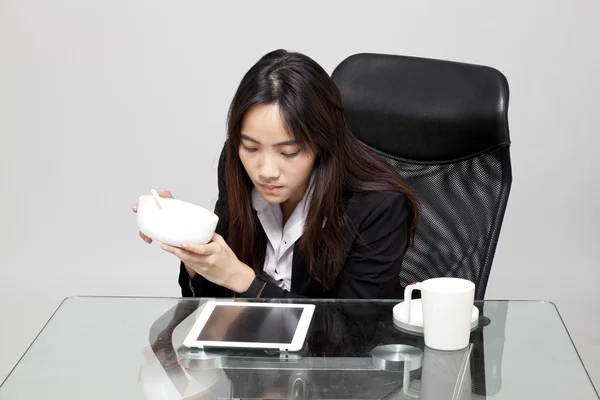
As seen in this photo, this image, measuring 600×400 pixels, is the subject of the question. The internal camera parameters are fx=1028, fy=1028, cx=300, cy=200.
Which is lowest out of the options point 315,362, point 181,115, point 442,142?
point 181,115

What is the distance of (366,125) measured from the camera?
2328 mm

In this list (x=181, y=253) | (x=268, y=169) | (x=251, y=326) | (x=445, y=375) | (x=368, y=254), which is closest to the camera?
(x=445, y=375)

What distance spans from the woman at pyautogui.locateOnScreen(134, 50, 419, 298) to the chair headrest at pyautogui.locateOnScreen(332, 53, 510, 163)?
0.15 metres

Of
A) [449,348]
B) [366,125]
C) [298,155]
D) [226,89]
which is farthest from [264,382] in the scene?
[226,89]

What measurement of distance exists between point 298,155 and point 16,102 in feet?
6.95

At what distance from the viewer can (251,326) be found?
1.64 m

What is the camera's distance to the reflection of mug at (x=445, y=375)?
1.42 m

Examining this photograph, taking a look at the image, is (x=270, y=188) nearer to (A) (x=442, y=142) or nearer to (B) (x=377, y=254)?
(B) (x=377, y=254)

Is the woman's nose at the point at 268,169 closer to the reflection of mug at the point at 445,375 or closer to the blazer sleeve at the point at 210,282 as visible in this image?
the blazer sleeve at the point at 210,282

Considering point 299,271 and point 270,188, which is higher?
point 270,188

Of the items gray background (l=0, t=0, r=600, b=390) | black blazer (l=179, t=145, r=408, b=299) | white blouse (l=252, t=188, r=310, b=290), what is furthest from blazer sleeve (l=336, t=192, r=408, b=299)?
gray background (l=0, t=0, r=600, b=390)

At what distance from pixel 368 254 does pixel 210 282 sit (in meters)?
0.34

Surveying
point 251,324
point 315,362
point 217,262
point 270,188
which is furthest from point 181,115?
point 315,362

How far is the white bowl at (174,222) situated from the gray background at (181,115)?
5.98 feet
